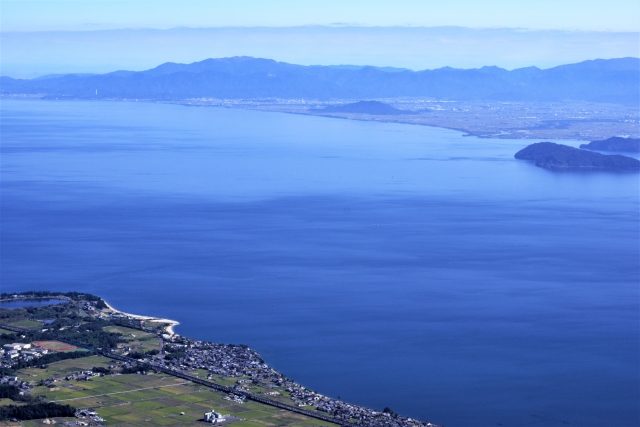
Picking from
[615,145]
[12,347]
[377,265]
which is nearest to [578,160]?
[615,145]

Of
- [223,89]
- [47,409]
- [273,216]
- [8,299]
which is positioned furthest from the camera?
[223,89]

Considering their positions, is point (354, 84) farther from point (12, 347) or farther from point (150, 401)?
point (150, 401)

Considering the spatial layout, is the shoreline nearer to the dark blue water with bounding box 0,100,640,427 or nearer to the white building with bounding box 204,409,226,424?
the dark blue water with bounding box 0,100,640,427

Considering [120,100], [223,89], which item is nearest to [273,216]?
[120,100]

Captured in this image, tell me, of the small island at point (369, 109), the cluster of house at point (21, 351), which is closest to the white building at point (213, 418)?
the cluster of house at point (21, 351)

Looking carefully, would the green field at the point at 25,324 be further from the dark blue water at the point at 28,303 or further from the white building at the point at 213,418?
the white building at the point at 213,418

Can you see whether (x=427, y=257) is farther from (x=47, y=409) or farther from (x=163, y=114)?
(x=163, y=114)
